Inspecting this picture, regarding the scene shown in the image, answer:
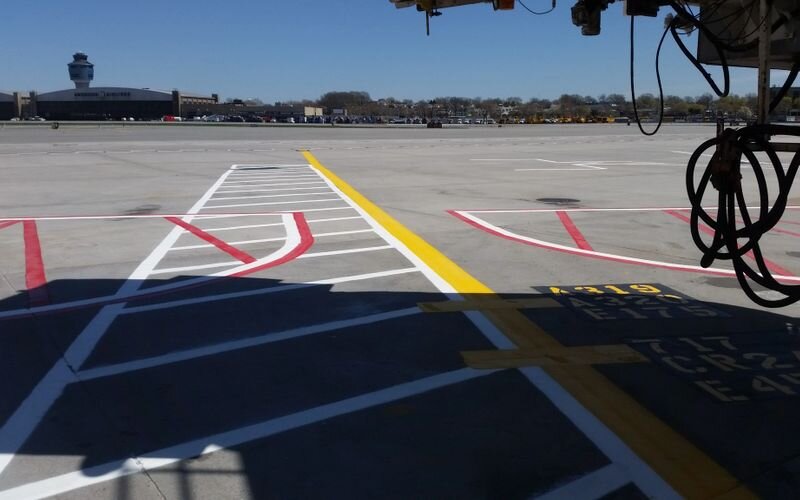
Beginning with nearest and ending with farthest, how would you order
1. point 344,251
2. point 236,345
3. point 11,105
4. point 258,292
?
1. point 236,345
2. point 258,292
3. point 344,251
4. point 11,105

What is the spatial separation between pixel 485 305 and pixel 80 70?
207077 mm

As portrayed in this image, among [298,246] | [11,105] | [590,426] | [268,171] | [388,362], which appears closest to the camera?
[590,426]

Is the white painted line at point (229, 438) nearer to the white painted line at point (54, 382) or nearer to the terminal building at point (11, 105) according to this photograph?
the white painted line at point (54, 382)

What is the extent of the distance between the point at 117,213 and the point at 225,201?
2572 mm

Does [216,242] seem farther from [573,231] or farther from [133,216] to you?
[573,231]

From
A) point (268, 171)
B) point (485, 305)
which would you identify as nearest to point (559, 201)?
point (485, 305)

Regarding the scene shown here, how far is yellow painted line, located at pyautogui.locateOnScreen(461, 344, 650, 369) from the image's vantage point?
231 inches

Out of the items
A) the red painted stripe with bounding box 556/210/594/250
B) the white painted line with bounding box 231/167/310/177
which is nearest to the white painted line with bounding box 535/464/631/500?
the red painted stripe with bounding box 556/210/594/250

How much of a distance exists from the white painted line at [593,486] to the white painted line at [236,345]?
3126 millimetres

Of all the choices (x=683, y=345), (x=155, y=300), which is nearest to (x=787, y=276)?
(x=683, y=345)

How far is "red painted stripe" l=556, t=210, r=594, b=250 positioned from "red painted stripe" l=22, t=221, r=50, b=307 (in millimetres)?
6902

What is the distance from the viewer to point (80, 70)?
630 feet

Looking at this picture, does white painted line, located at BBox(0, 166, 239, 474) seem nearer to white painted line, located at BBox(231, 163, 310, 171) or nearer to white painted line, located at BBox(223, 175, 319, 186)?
white painted line, located at BBox(223, 175, 319, 186)

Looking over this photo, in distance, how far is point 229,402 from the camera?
16.8ft
